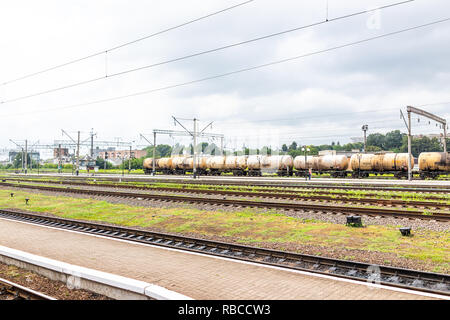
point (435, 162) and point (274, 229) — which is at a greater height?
point (435, 162)

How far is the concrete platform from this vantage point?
6.29 meters

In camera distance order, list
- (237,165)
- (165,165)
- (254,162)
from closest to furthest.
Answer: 1. (254,162)
2. (237,165)
3. (165,165)

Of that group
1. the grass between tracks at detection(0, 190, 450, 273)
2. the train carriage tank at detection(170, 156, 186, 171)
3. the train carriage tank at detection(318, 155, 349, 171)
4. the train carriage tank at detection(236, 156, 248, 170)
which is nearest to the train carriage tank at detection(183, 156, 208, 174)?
the train carriage tank at detection(170, 156, 186, 171)

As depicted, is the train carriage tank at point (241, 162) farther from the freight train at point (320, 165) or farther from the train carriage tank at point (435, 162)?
the train carriage tank at point (435, 162)

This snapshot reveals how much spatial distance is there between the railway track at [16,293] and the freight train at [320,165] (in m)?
40.3

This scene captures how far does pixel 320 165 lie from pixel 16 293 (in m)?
42.7

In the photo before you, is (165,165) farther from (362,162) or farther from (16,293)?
(16,293)

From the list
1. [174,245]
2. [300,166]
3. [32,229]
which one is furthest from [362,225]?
[300,166]

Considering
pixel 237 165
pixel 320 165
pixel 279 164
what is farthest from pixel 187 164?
pixel 320 165

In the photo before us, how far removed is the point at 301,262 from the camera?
8672mm

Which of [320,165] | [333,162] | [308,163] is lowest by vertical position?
[320,165]

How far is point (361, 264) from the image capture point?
793 cm

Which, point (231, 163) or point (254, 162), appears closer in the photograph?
point (254, 162)
